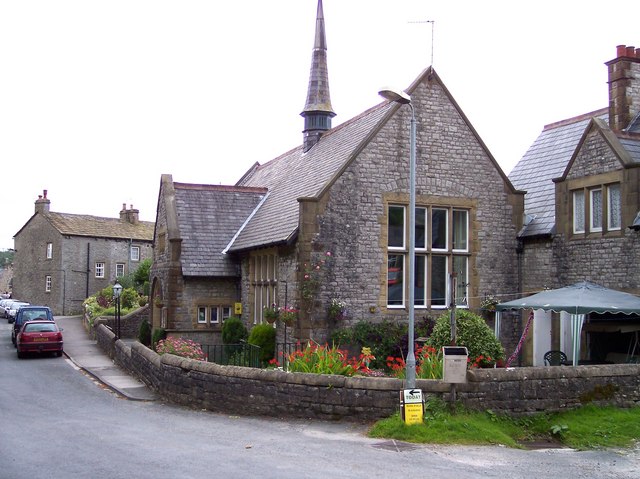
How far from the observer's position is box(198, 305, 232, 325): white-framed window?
2473 cm

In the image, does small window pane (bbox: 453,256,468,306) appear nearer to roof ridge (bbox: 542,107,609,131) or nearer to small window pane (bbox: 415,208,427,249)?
small window pane (bbox: 415,208,427,249)

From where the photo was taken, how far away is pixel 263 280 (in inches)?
872

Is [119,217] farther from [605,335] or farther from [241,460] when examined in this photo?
[241,460]

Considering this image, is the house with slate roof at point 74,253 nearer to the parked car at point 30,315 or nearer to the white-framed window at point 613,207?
the parked car at point 30,315

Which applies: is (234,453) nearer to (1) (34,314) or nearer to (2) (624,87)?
(2) (624,87)

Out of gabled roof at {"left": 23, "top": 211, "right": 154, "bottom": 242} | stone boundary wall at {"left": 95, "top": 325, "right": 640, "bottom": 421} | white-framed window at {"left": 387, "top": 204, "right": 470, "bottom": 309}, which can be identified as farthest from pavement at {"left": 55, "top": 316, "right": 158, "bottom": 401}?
gabled roof at {"left": 23, "top": 211, "right": 154, "bottom": 242}

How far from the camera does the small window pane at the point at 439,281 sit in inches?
798

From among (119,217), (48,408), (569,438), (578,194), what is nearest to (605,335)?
(578,194)

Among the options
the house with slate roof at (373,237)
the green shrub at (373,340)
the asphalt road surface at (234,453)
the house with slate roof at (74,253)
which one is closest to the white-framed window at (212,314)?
the house with slate roof at (373,237)

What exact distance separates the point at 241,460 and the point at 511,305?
32.5 ft

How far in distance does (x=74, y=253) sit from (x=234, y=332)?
105 feet

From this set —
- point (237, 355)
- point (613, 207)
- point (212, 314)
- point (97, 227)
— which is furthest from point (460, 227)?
point (97, 227)

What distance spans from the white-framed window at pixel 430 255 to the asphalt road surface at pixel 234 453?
24.1 feet

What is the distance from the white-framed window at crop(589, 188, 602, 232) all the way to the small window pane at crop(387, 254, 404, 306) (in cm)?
521
